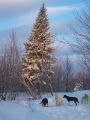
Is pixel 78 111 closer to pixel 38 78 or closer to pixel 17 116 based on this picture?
pixel 17 116

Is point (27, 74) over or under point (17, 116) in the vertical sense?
over

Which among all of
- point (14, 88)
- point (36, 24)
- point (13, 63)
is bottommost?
point (14, 88)

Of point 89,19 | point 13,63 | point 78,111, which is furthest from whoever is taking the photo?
point 13,63

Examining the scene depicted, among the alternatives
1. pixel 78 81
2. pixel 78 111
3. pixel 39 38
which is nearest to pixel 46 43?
pixel 39 38

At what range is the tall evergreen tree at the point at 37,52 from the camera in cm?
4353

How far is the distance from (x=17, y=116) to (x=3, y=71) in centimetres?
2194

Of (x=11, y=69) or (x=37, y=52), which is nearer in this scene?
(x=11, y=69)

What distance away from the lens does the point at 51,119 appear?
625 inches

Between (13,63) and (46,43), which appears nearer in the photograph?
(13,63)

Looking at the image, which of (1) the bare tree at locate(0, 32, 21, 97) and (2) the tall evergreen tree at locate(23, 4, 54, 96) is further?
(2) the tall evergreen tree at locate(23, 4, 54, 96)

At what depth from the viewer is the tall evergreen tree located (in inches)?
1714

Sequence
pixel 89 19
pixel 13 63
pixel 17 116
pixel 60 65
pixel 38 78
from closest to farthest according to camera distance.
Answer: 1. pixel 89 19
2. pixel 17 116
3. pixel 13 63
4. pixel 38 78
5. pixel 60 65

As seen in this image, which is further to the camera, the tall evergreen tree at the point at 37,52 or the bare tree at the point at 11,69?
the tall evergreen tree at the point at 37,52

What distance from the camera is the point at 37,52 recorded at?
146 ft
